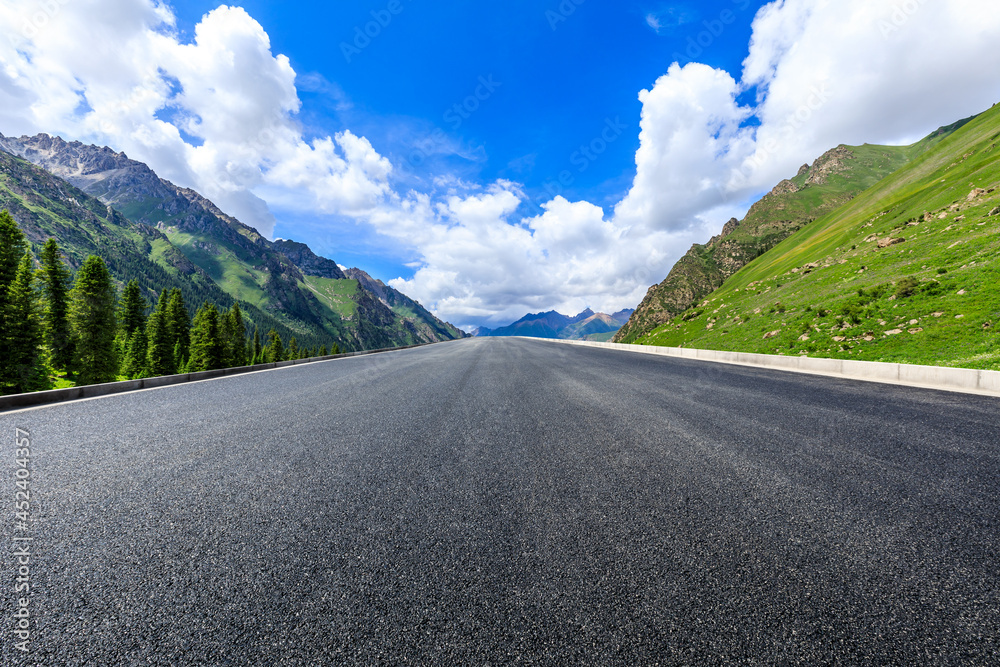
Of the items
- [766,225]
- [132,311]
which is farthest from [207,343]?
[766,225]

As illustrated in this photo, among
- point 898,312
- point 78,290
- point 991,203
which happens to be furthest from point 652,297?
point 78,290

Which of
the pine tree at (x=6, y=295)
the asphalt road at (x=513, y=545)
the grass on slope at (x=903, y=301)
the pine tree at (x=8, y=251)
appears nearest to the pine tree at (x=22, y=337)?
the pine tree at (x=6, y=295)

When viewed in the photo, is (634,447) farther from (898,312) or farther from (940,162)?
(940,162)

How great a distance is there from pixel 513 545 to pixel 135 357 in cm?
7600

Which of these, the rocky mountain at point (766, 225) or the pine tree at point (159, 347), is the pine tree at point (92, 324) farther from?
the rocky mountain at point (766, 225)

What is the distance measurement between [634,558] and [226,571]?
9.38ft

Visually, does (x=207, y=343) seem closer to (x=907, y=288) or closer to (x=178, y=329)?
(x=178, y=329)

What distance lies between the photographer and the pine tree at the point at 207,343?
4488 centimetres

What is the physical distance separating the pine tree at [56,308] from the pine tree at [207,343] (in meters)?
10.4

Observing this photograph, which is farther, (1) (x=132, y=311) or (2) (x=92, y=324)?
(1) (x=132, y=311)

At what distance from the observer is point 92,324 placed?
39.6 meters

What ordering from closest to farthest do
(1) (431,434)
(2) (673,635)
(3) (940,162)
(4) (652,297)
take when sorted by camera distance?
(2) (673,635) → (1) (431,434) → (3) (940,162) → (4) (652,297)

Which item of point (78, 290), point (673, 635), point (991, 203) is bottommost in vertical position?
point (673, 635)

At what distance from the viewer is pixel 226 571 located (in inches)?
99.3
